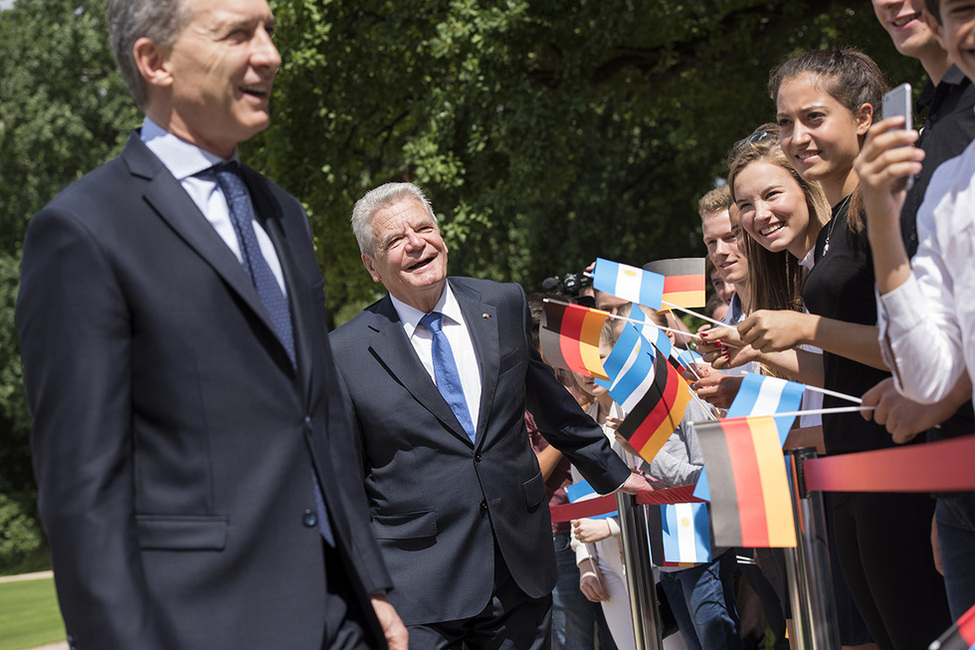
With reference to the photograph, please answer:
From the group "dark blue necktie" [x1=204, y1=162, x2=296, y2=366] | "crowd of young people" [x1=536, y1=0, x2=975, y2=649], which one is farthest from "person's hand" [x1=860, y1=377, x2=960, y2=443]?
"dark blue necktie" [x1=204, y1=162, x2=296, y2=366]

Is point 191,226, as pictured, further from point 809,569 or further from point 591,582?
point 591,582

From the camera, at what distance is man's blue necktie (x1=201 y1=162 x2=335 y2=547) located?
2451 mm

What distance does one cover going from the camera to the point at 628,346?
3.95 meters

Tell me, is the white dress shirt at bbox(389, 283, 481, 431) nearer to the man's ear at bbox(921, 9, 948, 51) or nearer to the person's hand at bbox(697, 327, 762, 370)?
the person's hand at bbox(697, 327, 762, 370)

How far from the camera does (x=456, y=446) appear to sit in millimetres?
3902

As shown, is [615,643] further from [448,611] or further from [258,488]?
[258,488]

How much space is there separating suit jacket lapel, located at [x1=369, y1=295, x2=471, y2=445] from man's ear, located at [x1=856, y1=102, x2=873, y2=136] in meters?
1.70

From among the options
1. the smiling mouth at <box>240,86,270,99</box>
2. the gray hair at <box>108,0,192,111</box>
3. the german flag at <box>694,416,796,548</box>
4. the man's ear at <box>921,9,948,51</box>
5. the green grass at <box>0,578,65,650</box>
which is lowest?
the green grass at <box>0,578,65,650</box>

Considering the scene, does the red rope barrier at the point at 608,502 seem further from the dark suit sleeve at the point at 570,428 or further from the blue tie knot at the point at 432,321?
the blue tie knot at the point at 432,321

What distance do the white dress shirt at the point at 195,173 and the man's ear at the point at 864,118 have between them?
2080 millimetres

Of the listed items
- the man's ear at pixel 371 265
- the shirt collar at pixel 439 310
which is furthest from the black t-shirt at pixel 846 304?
the man's ear at pixel 371 265

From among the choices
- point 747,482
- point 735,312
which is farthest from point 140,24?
point 735,312

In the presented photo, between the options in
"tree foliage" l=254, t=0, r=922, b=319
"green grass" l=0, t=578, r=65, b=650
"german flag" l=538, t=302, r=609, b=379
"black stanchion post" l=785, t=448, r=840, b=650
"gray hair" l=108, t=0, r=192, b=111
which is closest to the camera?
"gray hair" l=108, t=0, r=192, b=111

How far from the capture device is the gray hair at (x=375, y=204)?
14.4 ft
